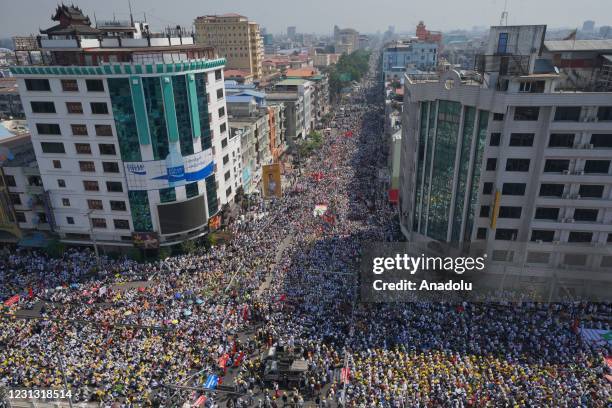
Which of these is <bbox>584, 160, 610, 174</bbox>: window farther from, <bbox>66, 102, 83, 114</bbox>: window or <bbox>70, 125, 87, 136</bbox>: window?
<bbox>66, 102, 83, 114</bbox>: window

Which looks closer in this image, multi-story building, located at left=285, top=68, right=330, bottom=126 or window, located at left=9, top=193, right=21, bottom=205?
window, located at left=9, top=193, right=21, bottom=205

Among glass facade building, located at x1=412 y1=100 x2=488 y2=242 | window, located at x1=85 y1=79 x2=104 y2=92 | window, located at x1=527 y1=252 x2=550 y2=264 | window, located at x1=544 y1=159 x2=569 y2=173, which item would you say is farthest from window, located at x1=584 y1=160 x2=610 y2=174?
window, located at x1=85 y1=79 x2=104 y2=92

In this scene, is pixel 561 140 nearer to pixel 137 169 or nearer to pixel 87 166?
pixel 137 169

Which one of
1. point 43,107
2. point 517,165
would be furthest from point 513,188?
point 43,107

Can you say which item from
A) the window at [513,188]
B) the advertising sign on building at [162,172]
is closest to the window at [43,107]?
the advertising sign on building at [162,172]

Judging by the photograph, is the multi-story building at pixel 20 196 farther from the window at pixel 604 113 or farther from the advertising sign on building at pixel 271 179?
the window at pixel 604 113
